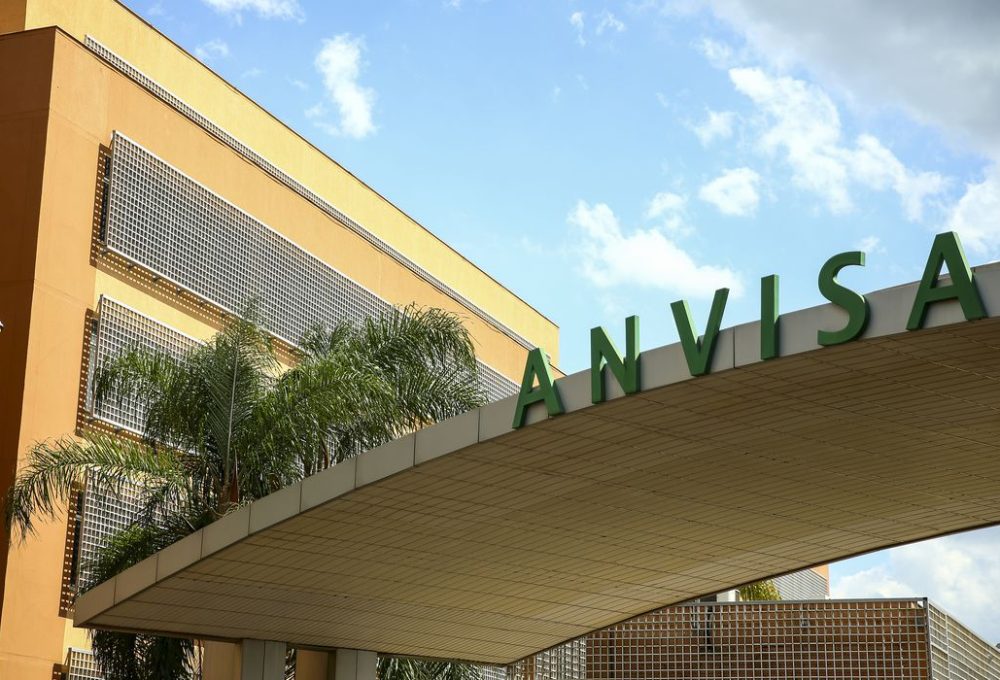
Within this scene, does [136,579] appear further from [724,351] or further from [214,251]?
[214,251]

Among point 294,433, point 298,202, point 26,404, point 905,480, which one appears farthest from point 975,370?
point 298,202

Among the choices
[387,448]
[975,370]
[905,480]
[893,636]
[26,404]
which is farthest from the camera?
[893,636]

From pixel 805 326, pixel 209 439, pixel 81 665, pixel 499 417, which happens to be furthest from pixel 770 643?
pixel 805 326

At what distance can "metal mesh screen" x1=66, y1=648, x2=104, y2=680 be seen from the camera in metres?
Answer: 26.3

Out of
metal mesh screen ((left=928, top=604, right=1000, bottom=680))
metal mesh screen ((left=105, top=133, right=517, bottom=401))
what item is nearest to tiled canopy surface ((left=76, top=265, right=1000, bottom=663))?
metal mesh screen ((left=105, top=133, right=517, bottom=401))

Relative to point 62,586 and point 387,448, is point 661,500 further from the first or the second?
point 62,586

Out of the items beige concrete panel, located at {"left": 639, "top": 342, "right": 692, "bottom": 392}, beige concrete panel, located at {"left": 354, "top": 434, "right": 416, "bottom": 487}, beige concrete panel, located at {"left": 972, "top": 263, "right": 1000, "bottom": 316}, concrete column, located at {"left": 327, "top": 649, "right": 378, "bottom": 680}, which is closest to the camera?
beige concrete panel, located at {"left": 972, "top": 263, "right": 1000, "bottom": 316}

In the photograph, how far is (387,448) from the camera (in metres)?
17.0

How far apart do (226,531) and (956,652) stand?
19989 mm

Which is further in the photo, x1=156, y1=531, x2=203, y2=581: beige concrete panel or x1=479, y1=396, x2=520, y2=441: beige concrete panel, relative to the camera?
x1=156, y1=531, x2=203, y2=581: beige concrete panel

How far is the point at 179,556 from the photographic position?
60.4 ft

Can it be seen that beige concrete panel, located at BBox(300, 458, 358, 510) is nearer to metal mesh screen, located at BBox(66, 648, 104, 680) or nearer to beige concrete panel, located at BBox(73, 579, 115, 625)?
beige concrete panel, located at BBox(73, 579, 115, 625)

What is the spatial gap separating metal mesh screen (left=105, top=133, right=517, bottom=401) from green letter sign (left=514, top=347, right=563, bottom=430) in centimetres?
1147

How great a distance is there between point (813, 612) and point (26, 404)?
16.9 metres
